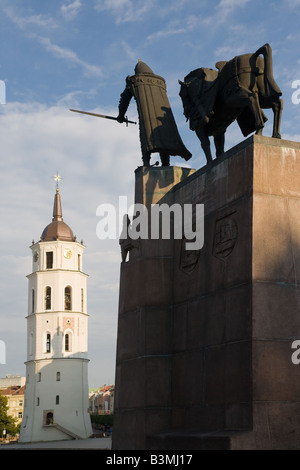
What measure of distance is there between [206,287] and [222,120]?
9.16ft

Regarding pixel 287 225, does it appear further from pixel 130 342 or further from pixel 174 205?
pixel 130 342

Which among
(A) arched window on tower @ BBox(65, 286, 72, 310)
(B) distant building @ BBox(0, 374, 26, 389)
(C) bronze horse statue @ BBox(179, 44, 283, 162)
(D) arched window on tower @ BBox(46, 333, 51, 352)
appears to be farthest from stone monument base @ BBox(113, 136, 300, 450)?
(B) distant building @ BBox(0, 374, 26, 389)

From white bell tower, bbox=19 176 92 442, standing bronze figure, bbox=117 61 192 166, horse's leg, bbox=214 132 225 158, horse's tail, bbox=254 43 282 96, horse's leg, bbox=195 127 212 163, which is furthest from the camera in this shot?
white bell tower, bbox=19 176 92 442

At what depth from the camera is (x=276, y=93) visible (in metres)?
9.73

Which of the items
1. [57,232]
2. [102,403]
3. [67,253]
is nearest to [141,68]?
[67,253]

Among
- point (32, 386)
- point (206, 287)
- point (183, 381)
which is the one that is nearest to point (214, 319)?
point (206, 287)

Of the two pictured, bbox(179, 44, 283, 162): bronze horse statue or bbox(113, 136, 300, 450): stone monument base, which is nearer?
bbox(113, 136, 300, 450): stone monument base

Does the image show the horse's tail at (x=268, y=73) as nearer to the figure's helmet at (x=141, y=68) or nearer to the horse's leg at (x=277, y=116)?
the horse's leg at (x=277, y=116)

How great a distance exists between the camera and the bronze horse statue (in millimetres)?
9750

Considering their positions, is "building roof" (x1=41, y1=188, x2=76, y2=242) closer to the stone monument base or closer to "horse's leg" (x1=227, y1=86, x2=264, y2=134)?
the stone monument base

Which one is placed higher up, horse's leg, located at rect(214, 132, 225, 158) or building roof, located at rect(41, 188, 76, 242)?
building roof, located at rect(41, 188, 76, 242)

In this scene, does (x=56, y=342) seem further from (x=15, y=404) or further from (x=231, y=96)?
(x=231, y=96)

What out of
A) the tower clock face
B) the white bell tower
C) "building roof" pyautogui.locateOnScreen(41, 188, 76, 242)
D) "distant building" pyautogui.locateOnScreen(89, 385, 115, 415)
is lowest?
"distant building" pyautogui.locateOnScreen(89, 385, 115, 415)

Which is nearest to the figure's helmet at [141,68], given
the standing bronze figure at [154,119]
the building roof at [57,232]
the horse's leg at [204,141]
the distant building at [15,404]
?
the standing bronze figure at [154,119]
